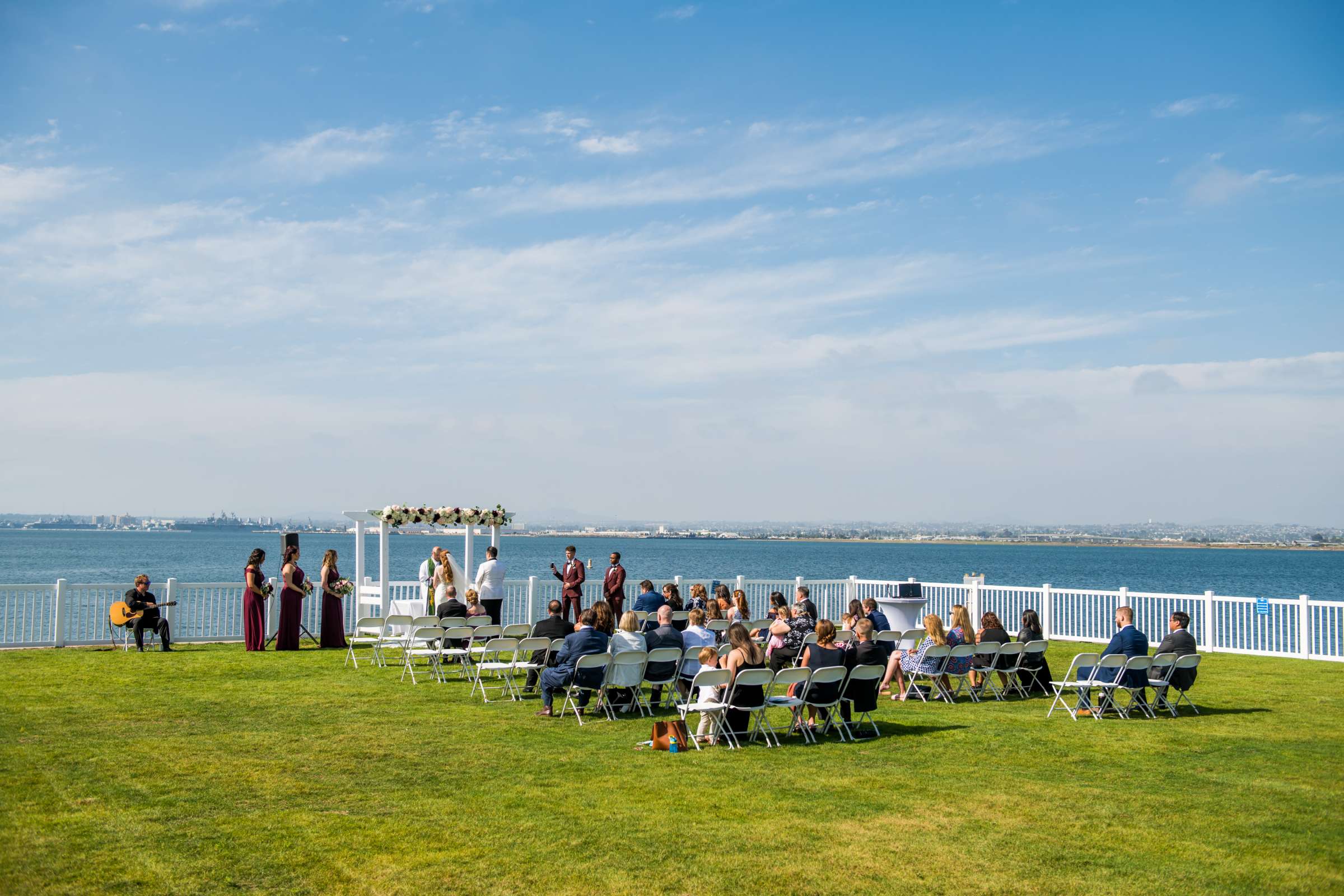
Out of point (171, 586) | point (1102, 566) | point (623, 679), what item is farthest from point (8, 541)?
point (623, 679)

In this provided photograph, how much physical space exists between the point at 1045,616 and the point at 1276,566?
327 ft

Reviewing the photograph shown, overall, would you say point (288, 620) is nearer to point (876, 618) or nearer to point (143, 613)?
point (143, 613)

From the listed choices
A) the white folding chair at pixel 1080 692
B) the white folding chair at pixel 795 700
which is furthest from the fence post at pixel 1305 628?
the white folding chair at pixel 795 700

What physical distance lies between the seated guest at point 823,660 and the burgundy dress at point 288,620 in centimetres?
901

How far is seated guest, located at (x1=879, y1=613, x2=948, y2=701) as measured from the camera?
37.6ft

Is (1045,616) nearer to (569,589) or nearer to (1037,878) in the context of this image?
(569,589)

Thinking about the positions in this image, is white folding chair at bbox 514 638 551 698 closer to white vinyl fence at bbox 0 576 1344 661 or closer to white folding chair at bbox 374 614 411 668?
white folding chair at bbox 374 614 411 668

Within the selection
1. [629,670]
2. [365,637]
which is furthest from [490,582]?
[629,670]

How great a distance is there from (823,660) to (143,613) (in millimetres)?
10277

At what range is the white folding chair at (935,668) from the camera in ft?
36.9

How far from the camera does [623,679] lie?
10.1 m

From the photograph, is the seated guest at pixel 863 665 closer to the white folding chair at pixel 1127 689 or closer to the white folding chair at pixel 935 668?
the white folding chair at pixel 935 668

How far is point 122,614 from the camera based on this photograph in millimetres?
14977

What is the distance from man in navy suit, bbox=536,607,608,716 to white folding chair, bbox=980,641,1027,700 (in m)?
4.18
